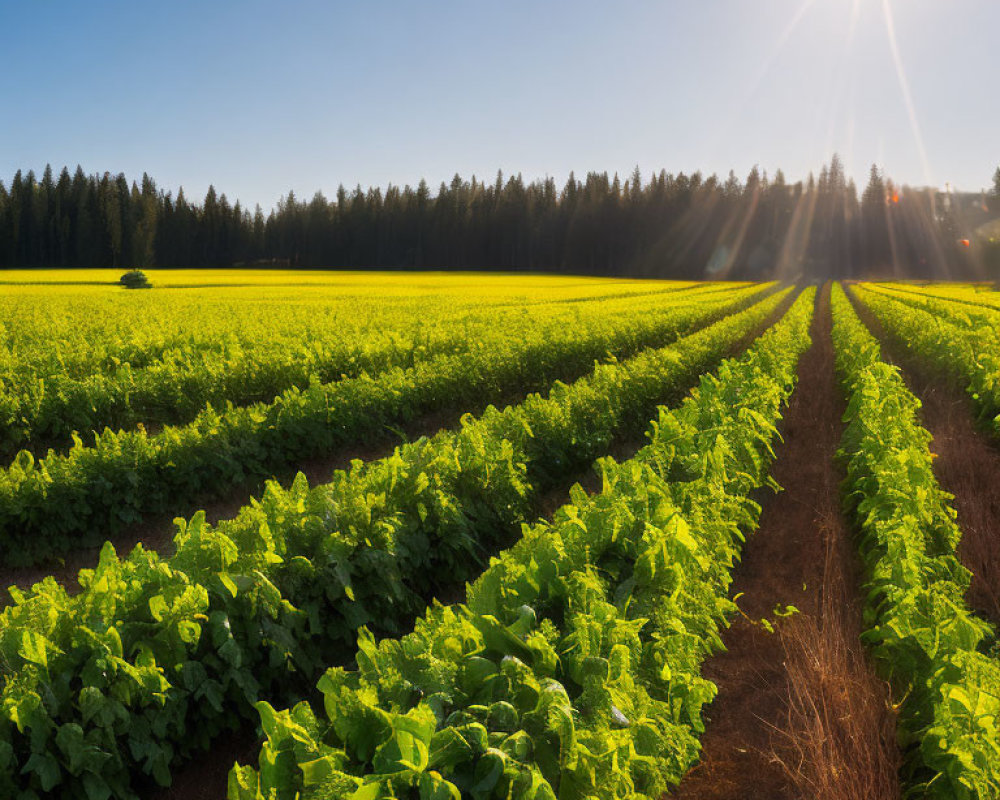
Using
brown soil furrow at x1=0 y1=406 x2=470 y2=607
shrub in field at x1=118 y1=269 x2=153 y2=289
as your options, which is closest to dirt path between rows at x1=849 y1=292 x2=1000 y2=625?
brown soil furrow at x1=0 y1=406 x2=470 y2=607

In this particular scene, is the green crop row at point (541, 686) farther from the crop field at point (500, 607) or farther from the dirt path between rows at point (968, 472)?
the dirt path between rows at point (968, 472)

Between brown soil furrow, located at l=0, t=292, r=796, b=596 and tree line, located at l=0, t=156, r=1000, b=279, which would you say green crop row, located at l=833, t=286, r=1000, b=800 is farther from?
tree line, located at l=0, t=156, r=1000, b=279

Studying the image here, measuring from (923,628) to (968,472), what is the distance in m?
5.59

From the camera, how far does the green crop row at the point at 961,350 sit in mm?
10844

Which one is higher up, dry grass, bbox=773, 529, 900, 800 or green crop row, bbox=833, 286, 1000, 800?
green crop row, bbox=833, 286, 1000, 800

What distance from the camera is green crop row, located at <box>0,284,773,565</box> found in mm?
6863

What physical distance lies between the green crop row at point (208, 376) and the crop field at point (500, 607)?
99mm

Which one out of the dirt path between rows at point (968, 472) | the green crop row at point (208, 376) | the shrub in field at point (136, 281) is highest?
the shrub in field at point (136, 281)

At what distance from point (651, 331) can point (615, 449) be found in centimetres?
1140

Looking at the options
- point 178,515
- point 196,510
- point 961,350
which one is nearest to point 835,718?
point 178,515

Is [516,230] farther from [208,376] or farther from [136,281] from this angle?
[208,376]

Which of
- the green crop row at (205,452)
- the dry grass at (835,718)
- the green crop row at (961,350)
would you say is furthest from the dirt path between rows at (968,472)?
the green crop row at (205,452)

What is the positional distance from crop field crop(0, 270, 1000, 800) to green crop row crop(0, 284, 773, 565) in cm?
4

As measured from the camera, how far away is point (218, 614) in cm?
405
